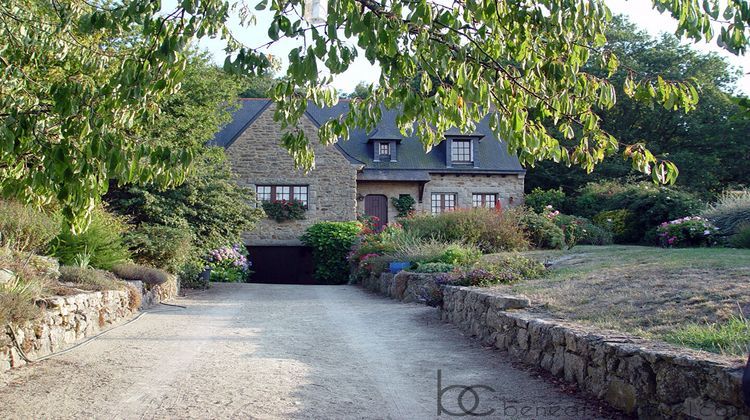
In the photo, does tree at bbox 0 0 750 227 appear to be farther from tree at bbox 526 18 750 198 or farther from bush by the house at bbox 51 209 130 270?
tree at bbox 526 18 750 198

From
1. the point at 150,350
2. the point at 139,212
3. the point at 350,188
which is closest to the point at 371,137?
the point at 350,188

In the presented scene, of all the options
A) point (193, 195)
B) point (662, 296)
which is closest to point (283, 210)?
point (193, 195)

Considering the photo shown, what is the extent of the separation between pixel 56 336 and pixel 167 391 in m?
2.82

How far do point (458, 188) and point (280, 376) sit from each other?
2336 centimetres

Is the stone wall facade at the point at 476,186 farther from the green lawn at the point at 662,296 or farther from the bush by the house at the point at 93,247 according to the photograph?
the bush by the house at the point at 93,247

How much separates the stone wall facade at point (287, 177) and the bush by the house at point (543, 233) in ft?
30.7

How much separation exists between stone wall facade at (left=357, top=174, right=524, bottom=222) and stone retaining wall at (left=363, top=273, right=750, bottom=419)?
20595mm

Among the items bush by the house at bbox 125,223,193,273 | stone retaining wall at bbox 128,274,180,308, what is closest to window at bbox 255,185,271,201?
stone retaining wall at bbox 128,274,180,308

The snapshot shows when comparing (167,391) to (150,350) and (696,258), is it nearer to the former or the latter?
(150,350)

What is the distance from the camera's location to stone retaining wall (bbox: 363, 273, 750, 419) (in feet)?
13.5

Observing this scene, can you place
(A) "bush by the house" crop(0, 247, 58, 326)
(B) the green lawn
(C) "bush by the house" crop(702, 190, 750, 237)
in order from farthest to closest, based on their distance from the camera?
(C) "bush by the house" crop(702, 190, 750, 237) → (A) "bush by the house" crop(0, 247, 58, 326) → (B) the green lawn

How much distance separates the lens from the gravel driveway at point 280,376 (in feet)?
17.6

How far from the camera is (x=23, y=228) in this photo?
9891 millimetres

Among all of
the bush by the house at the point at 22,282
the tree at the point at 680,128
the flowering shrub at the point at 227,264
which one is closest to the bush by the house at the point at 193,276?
the flowering shrub at the point at 227,264
